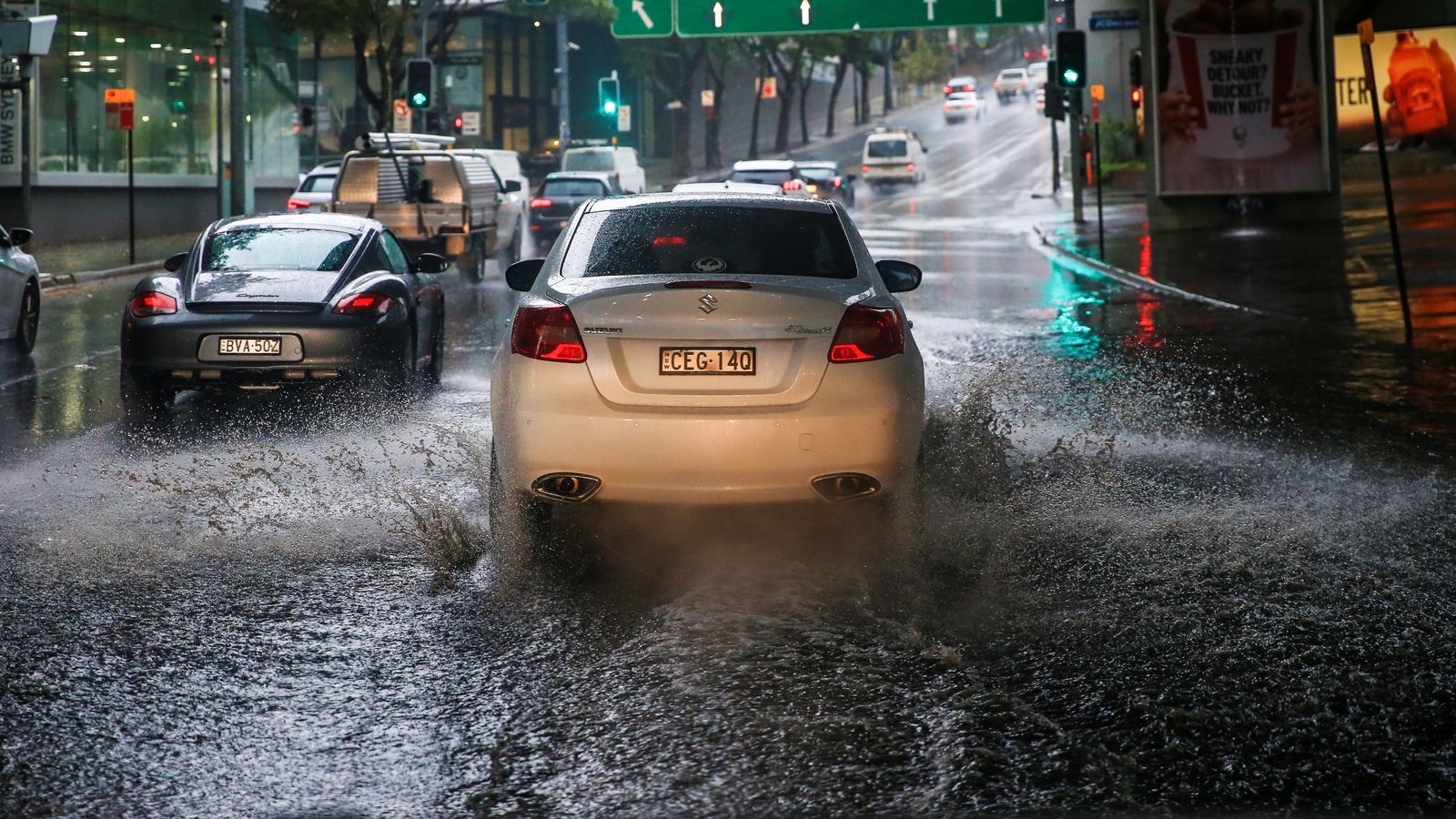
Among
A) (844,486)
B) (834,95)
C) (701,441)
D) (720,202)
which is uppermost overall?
(834,95)

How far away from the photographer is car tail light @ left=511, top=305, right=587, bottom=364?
21.9ft

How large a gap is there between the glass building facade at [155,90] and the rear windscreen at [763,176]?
11.2 meters

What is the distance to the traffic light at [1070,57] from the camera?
31.9m

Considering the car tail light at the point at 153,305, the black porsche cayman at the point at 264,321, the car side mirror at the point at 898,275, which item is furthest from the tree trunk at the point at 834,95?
the car side mirror at the point at 898,275

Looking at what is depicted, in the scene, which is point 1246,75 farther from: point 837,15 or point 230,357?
point 230,357

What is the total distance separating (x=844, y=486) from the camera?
6672 mm

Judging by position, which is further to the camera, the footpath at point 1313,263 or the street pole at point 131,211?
the street pole at point 131,211

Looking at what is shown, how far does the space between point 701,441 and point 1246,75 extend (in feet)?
87.8

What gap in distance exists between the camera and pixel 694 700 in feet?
16.5

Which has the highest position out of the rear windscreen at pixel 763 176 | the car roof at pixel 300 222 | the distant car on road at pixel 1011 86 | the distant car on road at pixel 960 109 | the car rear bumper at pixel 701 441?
the distant car on road at pixel 1011 86

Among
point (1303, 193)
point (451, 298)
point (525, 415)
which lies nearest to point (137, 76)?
point (451, 298)

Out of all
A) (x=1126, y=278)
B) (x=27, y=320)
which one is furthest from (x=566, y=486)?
(x=1126, y=278)

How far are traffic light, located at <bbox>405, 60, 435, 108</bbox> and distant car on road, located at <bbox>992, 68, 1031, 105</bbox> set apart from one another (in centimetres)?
7637

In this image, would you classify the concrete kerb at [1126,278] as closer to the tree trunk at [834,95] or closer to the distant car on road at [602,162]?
the distant car on road at [602,162]
